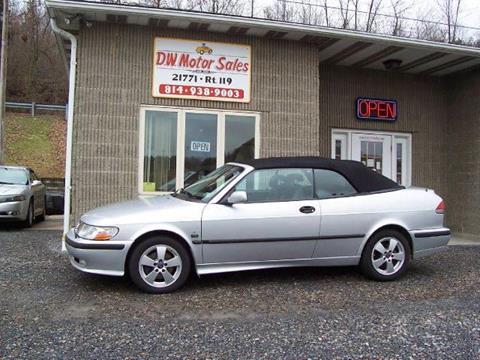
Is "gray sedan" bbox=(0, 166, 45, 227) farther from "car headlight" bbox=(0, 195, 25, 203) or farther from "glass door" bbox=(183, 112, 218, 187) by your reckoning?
"glass door" bbox=(183, 112, 218, 187)

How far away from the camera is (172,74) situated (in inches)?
326

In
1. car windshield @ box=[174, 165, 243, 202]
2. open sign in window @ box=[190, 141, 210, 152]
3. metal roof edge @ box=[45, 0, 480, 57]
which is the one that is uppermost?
metal roof edge @ box=[45, 0, 480, 57]

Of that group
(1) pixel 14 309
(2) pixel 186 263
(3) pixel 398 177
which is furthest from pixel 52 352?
(3) pixel 398 177

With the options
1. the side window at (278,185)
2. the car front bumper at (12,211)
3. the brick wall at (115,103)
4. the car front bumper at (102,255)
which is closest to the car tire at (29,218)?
the car front bumper at (12,211)

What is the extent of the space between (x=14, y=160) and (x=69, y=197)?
21481mm

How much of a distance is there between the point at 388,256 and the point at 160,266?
2.78m

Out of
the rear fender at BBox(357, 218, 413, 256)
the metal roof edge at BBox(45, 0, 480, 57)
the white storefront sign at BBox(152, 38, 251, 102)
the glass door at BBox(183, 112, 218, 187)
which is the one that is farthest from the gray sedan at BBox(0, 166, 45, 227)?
the rear fender at BBox(357, 218, 413, 256)

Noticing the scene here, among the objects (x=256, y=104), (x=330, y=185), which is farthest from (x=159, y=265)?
(x=256, y=104)

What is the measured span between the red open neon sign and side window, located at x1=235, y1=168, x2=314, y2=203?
4.92 meters

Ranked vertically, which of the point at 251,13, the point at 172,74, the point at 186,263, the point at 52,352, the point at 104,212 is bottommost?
the point at 52,352

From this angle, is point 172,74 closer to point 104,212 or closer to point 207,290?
point 104,212

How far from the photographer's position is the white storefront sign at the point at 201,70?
8242mm

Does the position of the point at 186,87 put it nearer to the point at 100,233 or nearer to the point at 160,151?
the point at 160,151

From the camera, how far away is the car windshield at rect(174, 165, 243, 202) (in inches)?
231
